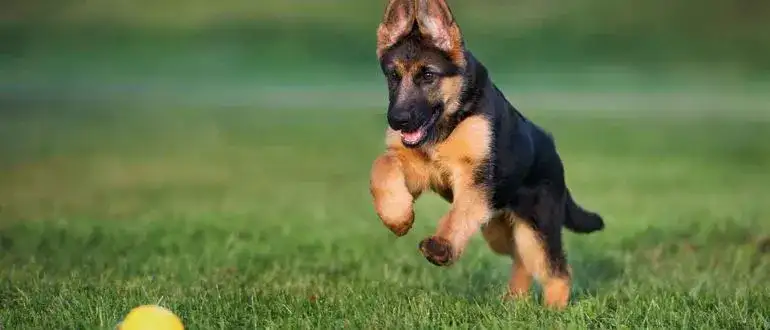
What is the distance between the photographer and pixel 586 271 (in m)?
7.75

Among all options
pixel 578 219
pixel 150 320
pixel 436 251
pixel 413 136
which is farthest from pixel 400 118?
pixel 578 219

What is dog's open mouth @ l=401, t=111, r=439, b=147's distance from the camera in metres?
5.21

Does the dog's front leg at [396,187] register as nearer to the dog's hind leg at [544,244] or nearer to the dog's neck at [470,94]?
the dog's neck at [470,94]

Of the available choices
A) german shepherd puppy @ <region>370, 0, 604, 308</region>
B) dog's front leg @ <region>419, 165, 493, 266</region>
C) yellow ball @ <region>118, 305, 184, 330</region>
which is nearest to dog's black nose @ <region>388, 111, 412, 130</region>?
german shepherd puppy @ <region>370, 0, 604, 308</region>

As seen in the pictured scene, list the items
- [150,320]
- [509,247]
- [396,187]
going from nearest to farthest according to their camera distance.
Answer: [150,320]
[396,187]
[509,247]

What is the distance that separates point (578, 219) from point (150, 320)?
2557mm

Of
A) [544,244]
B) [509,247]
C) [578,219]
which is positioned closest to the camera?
[544,244]

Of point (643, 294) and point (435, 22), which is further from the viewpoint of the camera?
point (643, 294)

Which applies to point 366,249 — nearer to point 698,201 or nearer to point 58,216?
point 58,216

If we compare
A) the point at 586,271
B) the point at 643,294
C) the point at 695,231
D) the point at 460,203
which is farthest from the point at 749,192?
the point at 460,203

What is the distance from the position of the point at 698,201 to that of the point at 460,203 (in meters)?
6.21

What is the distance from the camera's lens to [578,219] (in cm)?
633

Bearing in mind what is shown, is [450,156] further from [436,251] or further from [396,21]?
[396,21]

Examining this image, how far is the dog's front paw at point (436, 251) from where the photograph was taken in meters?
5.00
